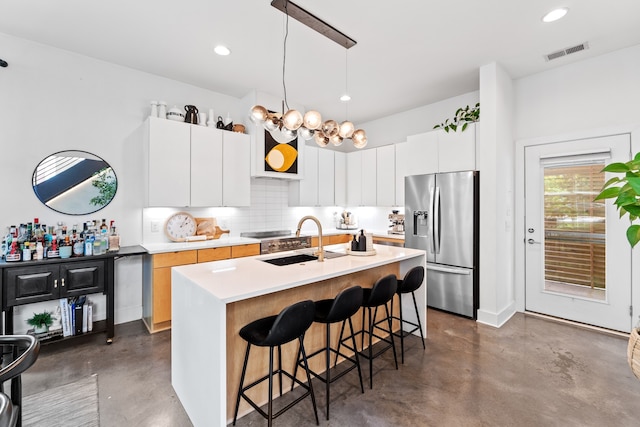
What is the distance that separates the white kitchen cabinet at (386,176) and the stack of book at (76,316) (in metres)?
4.14

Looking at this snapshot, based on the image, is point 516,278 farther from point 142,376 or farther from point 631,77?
point 142,376

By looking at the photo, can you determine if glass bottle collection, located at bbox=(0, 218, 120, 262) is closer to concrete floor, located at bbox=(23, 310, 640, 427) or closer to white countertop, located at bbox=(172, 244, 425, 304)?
concrete floor, located at bbox=(23, 310, 640, 427)

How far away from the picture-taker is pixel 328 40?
2.96 metres

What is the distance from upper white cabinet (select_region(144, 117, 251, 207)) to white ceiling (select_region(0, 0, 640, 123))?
73 cm

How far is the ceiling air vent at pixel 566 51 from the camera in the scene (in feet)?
10.2

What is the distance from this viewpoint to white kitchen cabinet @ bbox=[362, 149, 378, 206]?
5184 mm

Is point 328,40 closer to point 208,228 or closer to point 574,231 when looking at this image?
point 208,228

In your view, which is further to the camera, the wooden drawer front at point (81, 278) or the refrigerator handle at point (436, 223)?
the refrigerator handle at point (436, 223)

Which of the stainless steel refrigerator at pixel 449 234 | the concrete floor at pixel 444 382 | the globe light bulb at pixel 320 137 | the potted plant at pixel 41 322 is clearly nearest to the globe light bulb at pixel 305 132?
the globe light bulb at pixel 320 137

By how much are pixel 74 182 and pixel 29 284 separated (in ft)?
3.72

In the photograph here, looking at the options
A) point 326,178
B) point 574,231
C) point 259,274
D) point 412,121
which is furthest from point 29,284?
point 574,231

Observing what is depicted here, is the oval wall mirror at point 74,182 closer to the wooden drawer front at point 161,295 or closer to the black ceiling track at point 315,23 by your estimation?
the wooden drawer front at point 161,295

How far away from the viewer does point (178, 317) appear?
2.10 meters

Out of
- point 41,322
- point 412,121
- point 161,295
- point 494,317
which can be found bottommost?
point 494,317
